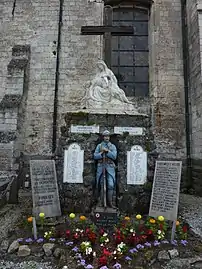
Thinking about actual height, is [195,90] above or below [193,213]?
above

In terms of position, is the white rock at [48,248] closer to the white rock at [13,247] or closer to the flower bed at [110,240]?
the flower bed at [110,240]

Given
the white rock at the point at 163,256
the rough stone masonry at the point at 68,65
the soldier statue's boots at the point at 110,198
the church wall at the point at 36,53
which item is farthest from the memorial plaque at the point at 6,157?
the white rock at the point at 163,256

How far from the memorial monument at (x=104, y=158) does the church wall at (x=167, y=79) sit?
3.80 meters

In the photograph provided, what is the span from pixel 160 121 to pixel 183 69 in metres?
2.10

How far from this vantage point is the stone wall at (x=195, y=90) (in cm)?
805

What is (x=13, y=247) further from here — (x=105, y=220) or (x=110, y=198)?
(x=110, y=198)

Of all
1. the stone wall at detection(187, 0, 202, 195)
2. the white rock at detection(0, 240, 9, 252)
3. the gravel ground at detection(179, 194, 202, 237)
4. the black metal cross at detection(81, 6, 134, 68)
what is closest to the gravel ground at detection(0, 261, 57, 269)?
the white rock at detection(0, 240, 9, 252)

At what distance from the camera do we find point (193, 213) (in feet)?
17.9

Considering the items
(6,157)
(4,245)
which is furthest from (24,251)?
(6,157)

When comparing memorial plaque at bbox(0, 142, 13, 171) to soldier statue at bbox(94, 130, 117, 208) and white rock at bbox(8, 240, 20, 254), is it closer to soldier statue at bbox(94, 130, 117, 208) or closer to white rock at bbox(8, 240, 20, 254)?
soldier statue at bbox(94, 130, 117, 208)

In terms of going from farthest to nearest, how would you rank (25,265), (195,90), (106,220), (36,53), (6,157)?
1. (36,53)
2. (195,90)
3. (6,157)
4. (106,220)
5. (25,265)

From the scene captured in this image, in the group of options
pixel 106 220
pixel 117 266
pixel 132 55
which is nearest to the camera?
pixel 117 266

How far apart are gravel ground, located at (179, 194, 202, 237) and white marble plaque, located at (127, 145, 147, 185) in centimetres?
115

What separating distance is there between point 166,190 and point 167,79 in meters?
5.60
